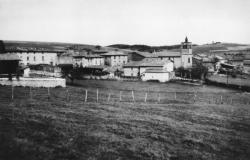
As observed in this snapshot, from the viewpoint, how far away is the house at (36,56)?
83338 millimetres

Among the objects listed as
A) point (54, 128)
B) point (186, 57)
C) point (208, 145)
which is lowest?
point (208, 145)

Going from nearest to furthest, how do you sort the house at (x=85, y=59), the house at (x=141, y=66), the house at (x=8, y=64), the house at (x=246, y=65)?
the house at (x=8, y=64) < the house at (x=141, y=66) < the house at (x=85, y=59) < the house at (x=246, y=65)

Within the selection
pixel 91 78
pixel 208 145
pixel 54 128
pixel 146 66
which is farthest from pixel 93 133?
pixel 146 66

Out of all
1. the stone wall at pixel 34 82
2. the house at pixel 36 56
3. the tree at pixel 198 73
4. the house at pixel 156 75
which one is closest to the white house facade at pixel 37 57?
the house at pixel 36 56

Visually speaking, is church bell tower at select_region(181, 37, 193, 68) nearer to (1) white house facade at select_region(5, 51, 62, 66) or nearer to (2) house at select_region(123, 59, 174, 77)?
(2) house at select_region(123, 59, 174, 77)

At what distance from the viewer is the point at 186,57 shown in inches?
3511

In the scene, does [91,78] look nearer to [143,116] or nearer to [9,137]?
[143,116]

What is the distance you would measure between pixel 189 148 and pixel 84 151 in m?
5.98

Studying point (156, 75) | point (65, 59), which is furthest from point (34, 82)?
point (65, 59)

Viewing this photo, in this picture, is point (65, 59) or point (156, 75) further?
point (65, 59)

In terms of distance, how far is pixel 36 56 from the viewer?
8594cm

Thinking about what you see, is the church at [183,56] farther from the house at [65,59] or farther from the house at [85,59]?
the house at [65,59]

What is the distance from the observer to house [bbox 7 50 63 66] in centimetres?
8334

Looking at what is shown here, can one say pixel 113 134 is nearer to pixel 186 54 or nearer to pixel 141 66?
pixel 141 66
